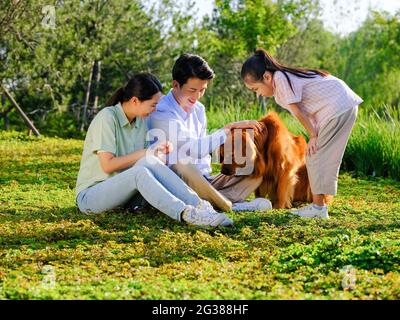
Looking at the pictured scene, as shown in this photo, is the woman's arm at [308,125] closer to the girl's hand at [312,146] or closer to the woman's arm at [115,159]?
the girl's hand at [312,146]

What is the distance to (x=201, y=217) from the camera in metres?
4.75

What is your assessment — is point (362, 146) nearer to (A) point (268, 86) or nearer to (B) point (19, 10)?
(A) point (268, 86)

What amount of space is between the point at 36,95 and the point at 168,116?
27.1 feet

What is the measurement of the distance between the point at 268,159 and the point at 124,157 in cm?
126

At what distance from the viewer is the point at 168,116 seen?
5570 mm

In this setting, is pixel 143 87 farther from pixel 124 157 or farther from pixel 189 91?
pixel 189 91

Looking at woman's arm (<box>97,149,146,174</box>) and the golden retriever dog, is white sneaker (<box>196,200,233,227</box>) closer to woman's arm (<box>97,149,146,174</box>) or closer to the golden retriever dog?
woman's arm (<box>97,149,146,174</box>)

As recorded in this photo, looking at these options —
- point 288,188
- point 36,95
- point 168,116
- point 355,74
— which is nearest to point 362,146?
point 288,188

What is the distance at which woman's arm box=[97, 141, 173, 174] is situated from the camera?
504 centimetres

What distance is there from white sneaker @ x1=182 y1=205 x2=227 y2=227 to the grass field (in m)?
0.06

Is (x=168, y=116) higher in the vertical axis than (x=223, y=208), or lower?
higher

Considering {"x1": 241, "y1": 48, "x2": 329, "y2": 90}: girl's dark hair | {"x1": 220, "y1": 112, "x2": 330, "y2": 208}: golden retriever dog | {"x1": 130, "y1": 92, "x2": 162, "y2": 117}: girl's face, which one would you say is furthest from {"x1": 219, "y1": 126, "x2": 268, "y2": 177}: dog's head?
{"x1": 130, "y1": 92, "x2": 162, "y2": 117}: girl's face

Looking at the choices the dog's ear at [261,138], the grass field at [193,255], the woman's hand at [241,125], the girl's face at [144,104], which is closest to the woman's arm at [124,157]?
the girl's face at [144,104]

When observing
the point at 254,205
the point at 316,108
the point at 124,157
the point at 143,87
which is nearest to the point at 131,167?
the point at 124,157
